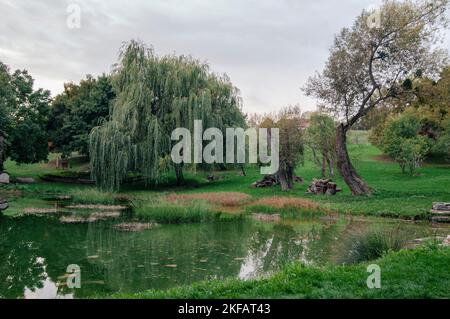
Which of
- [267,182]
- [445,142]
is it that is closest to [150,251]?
[267,182]

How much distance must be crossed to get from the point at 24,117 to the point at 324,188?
20241mm

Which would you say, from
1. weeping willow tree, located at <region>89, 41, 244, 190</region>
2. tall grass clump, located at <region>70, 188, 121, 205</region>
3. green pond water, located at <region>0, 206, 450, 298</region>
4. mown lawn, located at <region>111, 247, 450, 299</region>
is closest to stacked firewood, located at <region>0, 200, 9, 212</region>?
green pond water, located at <region>0, 206, 450, 298</region>

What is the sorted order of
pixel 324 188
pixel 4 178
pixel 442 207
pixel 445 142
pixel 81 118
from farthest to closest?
1. pixel 81 118
2. pixel 445 142
3. pixel 4 178
4. pixel 324 188
5. pixel 442 207

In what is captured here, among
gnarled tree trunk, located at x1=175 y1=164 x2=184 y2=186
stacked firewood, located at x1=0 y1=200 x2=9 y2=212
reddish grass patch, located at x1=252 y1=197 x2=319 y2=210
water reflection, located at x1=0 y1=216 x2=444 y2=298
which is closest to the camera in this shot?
water reflection, located at x1=0 y1=216 x2=444 y2=298

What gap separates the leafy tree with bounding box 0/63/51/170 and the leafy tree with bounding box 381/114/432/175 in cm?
2378

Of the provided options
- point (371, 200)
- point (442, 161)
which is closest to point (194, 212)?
point (371, 200)

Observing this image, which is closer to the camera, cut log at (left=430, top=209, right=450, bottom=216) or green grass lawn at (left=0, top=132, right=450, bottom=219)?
cut log at (left=430, top=209, right=450, bottom=216)

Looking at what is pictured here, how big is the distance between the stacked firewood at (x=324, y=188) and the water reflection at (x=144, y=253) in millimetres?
8560

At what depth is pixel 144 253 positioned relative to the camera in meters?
10.6

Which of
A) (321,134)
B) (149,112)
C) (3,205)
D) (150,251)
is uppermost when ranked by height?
(149,112)

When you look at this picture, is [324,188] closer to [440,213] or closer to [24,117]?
[440,213]

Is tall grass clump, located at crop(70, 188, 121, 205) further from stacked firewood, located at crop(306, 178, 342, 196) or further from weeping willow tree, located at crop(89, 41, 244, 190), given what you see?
stacked firewood, located at crop(306, 178, 342, 196)

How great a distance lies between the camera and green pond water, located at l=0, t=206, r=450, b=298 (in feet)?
26.7

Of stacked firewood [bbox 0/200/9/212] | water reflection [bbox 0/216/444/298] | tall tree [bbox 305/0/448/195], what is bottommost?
water reflection [bbox 0/216/444/298]
